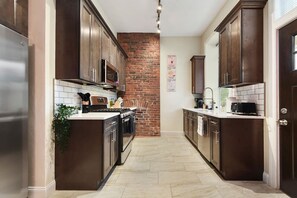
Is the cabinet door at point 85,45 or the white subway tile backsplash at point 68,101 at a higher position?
the cabinet door at point 85,45

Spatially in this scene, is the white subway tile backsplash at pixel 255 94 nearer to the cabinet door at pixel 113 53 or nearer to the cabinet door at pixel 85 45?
the cabinet door at pixel 85 45

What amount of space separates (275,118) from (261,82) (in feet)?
1.96

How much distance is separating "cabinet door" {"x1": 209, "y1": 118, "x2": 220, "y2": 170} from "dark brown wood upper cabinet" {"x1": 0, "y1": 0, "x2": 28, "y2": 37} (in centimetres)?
286

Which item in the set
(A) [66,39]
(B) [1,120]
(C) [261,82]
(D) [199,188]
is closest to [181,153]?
(D) [199,188]

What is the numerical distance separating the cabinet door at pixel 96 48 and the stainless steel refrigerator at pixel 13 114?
138 centimetres

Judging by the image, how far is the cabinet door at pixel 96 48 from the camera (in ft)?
12.4

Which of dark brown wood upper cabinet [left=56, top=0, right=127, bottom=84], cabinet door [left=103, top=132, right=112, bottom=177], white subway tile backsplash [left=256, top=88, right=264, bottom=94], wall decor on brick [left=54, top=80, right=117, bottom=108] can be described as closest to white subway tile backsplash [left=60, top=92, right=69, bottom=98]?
wall decor on brick [left=54, top=80, right=117, bottom=108]

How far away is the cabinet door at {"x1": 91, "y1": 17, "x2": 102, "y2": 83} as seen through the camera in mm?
3795

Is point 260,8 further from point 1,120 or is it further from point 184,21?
point 1,120

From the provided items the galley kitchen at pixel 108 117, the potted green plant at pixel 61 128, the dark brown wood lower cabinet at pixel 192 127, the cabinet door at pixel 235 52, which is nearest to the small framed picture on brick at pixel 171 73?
the dark brown wood lower cabinet at pixel 192 127

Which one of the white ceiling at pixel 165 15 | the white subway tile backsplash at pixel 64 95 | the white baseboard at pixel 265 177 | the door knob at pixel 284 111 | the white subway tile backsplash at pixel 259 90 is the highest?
the white ceiling at pixel 165 15

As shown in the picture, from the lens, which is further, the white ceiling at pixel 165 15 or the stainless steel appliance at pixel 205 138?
the white ceiling at pixel 165 15

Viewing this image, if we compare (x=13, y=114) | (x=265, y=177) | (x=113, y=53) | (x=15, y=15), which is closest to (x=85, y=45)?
(x=15, y=15)

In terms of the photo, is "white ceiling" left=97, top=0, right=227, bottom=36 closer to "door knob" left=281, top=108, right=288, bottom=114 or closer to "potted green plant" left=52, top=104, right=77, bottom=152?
"door knob" left=281, top=108, right=288, bottom=114
